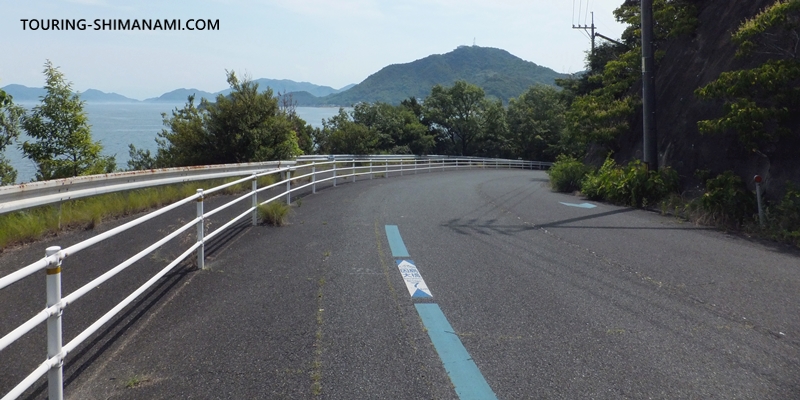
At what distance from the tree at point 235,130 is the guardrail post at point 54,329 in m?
20.1

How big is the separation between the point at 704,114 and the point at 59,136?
61.5 feet

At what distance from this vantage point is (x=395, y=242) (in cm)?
1001

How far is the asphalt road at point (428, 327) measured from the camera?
4445mm

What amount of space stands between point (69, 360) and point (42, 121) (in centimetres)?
1604


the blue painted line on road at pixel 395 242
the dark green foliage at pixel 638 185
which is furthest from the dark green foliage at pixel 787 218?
the blue painted line on road at pixel 395 242

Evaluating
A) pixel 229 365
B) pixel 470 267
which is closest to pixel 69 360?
pixel 229 365

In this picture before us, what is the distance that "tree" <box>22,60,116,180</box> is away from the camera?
59.8 feet

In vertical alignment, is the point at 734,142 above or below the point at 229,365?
above

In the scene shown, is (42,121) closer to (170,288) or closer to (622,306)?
(170,288)

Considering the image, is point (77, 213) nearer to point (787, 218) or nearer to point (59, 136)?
point (59, 136)

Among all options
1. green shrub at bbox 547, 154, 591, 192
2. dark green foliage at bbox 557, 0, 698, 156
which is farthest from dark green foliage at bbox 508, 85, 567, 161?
green shrub at bbox 547, 154, 591, 192

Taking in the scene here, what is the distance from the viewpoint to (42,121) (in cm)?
1830

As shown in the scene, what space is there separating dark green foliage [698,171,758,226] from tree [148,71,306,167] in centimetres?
1584

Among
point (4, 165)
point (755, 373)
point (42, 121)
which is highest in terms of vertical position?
point (42, 121)
